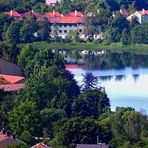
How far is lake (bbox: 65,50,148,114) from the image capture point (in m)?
23.9

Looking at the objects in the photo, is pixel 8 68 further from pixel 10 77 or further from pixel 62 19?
pixel 62 19

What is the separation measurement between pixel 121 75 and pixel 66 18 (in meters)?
14.9

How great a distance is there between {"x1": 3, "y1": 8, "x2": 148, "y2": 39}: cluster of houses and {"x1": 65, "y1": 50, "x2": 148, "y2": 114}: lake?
6948 mm

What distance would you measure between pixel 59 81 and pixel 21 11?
23.1 metres

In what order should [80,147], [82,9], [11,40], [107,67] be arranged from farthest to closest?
[82,9] < [11,40] < [107,67] < [80,147]

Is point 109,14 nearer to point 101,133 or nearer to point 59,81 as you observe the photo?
point 59,81

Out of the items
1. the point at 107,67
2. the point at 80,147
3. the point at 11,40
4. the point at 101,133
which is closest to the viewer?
the point at 80,147

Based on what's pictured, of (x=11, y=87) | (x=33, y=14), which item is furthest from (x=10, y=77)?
(x=33, y=14)

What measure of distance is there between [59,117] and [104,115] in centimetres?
95

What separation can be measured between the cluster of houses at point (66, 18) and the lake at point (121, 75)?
22.8 ft

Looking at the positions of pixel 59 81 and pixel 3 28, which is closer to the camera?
pixel 59 81

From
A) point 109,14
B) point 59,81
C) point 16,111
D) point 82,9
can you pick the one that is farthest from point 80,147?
point 82,9

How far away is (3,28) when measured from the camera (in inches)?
1598

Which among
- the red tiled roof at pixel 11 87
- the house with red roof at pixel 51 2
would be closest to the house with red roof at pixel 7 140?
the red tiled roof at pixel 11 87
